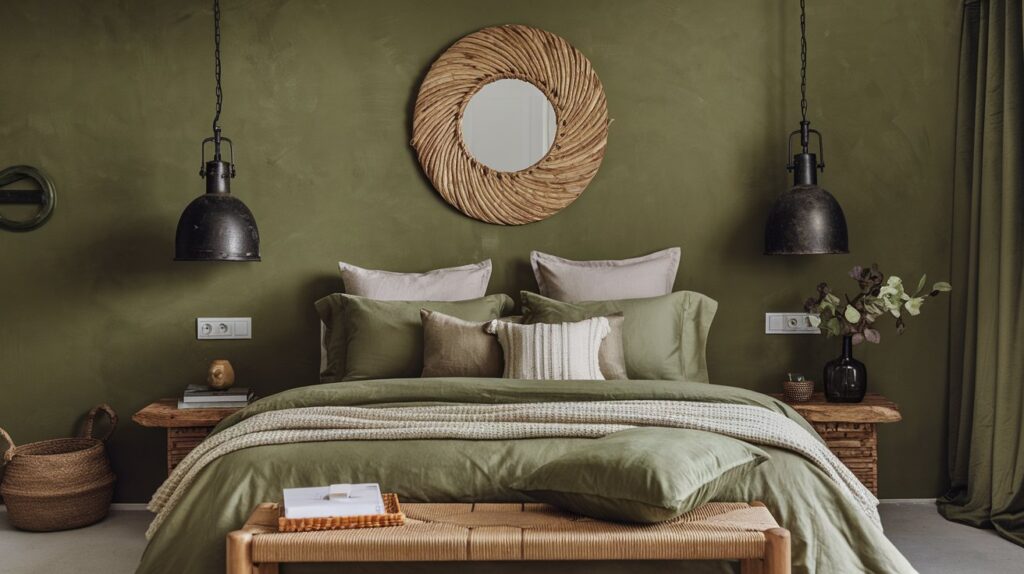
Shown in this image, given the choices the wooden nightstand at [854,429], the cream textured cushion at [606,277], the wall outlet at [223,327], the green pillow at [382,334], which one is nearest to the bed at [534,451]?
the green pillow at [382,334]

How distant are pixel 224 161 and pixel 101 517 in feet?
5.52

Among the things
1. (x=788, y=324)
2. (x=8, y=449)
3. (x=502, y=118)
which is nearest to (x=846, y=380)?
(x=788, y=324)

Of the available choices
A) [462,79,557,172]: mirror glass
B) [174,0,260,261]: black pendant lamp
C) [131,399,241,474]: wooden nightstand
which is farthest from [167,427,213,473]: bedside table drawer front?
[462,79,557,172]: mirror glass

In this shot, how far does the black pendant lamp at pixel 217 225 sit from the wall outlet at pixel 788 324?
92.3 inches

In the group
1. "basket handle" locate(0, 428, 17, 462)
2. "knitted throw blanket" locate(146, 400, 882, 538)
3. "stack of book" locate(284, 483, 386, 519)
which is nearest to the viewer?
"stack of book" locate(284, 483, 386, 519)

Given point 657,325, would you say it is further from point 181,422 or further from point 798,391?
point 181,422

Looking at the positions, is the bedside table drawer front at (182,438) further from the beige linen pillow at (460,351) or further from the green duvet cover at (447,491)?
the green duvet cover at (447,491)

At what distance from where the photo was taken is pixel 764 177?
402 centimetres

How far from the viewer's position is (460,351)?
333cm

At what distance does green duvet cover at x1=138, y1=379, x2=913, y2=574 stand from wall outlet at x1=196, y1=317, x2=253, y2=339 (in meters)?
1.71

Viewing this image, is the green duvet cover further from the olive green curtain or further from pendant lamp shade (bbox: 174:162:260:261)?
the olive green curtain

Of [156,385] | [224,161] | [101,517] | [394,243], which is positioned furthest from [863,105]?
[101,517]

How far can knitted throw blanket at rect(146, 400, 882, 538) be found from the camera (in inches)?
94.9

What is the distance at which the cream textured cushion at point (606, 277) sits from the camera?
3.73m
